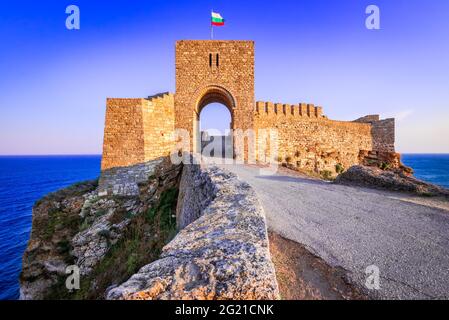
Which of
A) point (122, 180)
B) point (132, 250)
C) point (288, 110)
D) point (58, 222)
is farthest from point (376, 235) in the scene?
point (288, 110)

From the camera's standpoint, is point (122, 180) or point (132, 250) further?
point (122, 180)

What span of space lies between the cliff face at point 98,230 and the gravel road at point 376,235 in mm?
4807

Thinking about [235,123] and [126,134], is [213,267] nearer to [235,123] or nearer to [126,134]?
[126,134]

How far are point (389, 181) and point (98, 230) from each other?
12.2 meters

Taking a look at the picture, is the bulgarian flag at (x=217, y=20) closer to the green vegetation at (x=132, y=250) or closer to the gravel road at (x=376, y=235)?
the green vegetation at (x=132, y=250)

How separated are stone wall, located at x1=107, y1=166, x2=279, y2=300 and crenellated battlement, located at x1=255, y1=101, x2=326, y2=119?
1453cm

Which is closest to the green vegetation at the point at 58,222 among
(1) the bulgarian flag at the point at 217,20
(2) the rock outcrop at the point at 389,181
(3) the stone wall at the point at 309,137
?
(3) the stone wall at the point at 309,137

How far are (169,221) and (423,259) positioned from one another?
809cm

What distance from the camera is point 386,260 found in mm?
3236

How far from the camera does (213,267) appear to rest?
1.91 meters

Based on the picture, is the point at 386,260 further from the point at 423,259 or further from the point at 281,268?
the point at 281,268

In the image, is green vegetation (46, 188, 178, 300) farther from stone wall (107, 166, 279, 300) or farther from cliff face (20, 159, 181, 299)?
stone wall (107, 166, 279, 300)

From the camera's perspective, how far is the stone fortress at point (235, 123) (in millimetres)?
11125

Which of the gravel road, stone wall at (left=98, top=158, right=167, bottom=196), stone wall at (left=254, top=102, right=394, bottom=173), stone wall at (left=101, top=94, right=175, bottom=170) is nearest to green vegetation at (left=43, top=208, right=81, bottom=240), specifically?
stone wall at (left=98, top=158, right=167, bottom=196)
